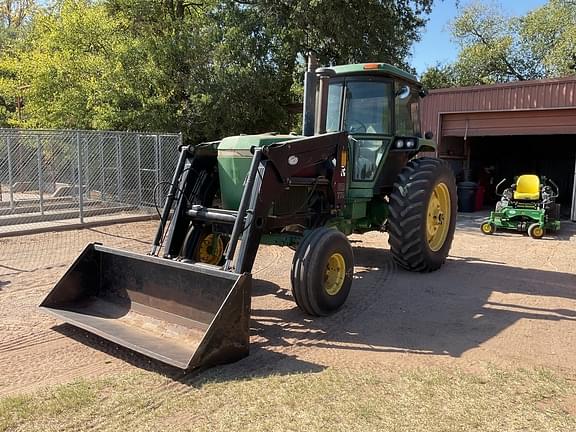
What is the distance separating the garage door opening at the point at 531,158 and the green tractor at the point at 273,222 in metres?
13.6

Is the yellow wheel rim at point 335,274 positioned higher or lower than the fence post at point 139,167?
lower

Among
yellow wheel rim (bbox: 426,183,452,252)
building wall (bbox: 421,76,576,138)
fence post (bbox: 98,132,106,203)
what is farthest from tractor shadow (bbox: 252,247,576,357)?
fence post (bbox: 98,132,106,203)

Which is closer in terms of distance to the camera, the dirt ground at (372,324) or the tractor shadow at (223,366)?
the tractor shadow at (223,366)

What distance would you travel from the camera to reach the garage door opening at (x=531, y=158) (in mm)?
19984

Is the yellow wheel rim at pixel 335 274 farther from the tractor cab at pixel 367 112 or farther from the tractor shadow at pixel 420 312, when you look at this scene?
the tractor cab at pixel 367 112

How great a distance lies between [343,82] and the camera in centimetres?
655

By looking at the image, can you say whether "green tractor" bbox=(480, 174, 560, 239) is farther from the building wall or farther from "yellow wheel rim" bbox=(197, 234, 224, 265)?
"yellow wheel rim" bbox=(197, 234, 224, 265)

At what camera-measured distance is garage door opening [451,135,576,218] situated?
1998 cm

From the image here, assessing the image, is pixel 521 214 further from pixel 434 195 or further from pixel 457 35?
pixel 457 35

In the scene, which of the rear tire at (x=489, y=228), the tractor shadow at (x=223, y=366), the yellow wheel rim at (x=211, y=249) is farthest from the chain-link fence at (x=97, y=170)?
the tractor shadow at (x=223, y=366)

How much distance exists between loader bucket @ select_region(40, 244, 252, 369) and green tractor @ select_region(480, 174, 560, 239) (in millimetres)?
8671

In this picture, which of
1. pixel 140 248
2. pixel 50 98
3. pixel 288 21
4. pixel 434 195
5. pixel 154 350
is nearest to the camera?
pixel 154 350

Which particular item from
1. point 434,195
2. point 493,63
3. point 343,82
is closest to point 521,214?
point 434,195

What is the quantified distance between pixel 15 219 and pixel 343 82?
7887 millimetres
